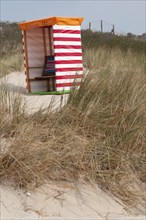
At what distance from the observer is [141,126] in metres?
4.72

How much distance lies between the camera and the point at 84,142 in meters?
4.14

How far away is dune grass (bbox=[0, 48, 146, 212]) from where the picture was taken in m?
3.73

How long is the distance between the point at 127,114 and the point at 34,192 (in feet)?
5.76

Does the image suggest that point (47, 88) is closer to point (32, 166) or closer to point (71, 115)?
point (71, 115)

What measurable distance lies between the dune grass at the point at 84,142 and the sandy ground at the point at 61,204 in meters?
0.10

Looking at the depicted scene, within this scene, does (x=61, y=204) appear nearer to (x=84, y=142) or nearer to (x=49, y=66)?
(x=84, y=142)

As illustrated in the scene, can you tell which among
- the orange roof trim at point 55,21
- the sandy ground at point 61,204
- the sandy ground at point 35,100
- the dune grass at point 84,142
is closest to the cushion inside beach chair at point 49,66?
the orange roof trim at point 55,21

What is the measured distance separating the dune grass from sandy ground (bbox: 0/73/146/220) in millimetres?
97

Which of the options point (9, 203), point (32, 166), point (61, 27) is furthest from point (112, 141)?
point (61, 27)

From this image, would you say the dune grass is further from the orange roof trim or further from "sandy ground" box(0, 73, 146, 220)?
the orange roof trim

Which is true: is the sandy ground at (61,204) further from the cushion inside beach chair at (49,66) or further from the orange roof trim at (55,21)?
the cushion inside beach chair at (49,66)

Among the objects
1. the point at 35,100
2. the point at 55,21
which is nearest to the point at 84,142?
the point at 35,100

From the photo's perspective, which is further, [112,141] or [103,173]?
[112,141]

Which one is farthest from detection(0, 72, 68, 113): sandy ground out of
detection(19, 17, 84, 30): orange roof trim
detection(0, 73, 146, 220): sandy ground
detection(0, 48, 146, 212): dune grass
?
detection(19, 17, 84, 30): orange roof trim
